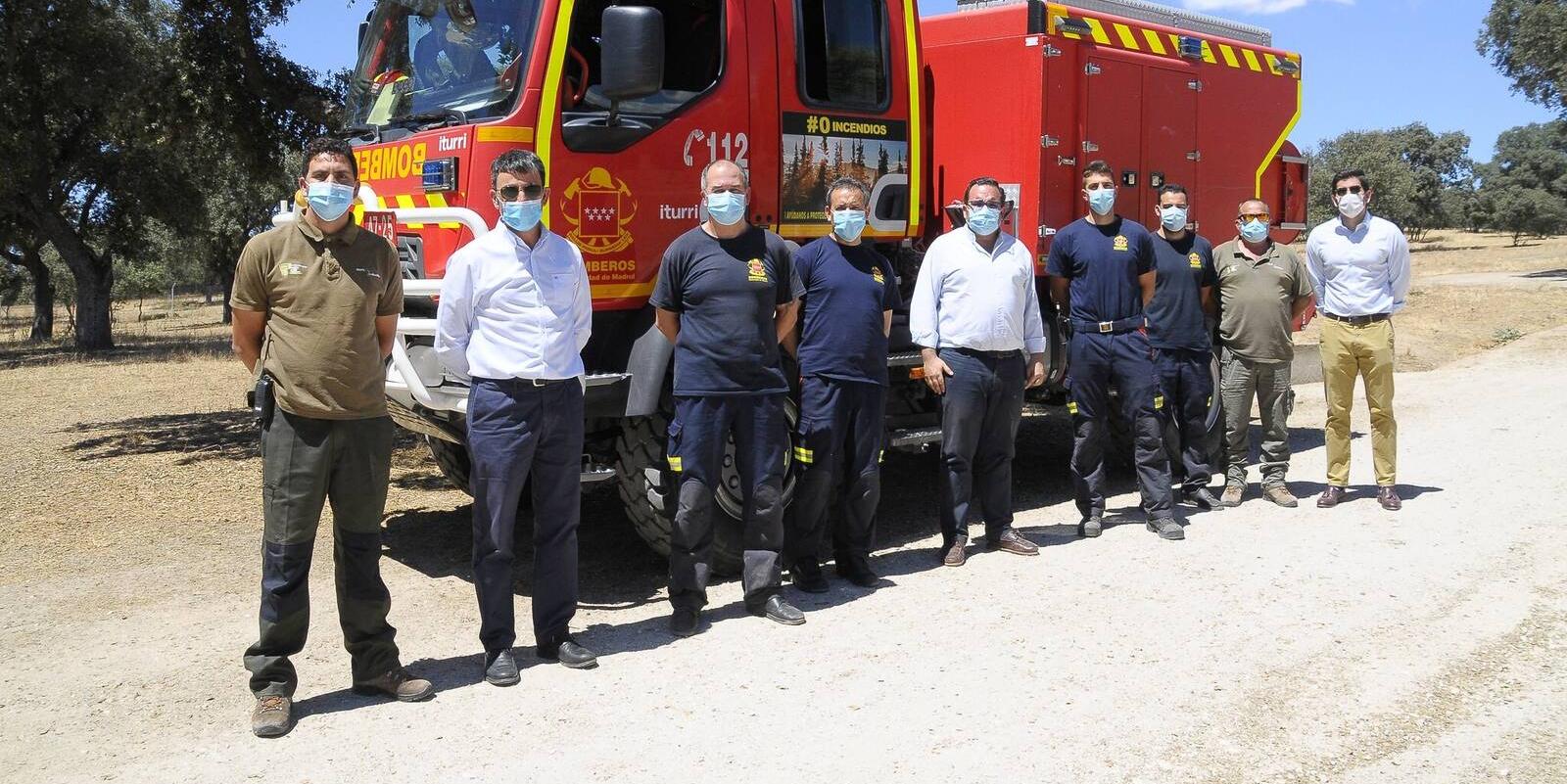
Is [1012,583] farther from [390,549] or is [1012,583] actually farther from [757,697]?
[390,549]

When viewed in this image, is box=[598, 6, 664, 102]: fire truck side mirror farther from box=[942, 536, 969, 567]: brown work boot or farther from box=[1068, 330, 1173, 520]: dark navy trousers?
box=[1068, 330, 1173, 520]: dark navy trousers

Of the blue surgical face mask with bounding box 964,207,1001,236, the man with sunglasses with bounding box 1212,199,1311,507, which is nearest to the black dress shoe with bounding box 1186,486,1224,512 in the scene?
the man with sunglasses with bounding box 1212,199,1311,507

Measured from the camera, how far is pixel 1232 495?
7.98 metres

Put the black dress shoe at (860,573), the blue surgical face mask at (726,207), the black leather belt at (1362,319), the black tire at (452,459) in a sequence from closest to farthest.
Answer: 1. the blue surgical face mask at (726,207)
2. the black dress shoe at (860,573)
3. the black tire at (452,459)
4. the black leather belt at (1362,319)

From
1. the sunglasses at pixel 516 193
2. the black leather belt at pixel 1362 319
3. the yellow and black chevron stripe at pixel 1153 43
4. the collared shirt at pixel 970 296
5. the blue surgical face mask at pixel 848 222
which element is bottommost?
the black leather belt at pixel 1362 319

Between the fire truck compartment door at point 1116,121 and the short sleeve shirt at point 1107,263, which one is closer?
the short sleeve shirt at point 1107,263

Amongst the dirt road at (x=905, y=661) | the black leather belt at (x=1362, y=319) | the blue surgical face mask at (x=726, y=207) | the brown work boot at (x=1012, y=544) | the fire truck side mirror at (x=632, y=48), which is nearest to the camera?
the dirt road at (x=905, y=661)

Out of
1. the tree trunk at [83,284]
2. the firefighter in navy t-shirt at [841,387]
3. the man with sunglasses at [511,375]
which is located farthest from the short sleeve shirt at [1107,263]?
the tree trunk at [83,284]

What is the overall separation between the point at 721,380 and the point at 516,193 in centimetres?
122

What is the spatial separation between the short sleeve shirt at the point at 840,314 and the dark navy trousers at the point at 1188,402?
7.82ft

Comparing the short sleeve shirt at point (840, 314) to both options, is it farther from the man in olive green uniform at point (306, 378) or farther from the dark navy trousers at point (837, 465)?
A: the man in olive green uniform at point (306, 378)

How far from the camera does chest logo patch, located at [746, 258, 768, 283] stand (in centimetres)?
546

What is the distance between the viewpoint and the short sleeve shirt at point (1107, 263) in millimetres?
7000

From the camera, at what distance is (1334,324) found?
7.87 meters
